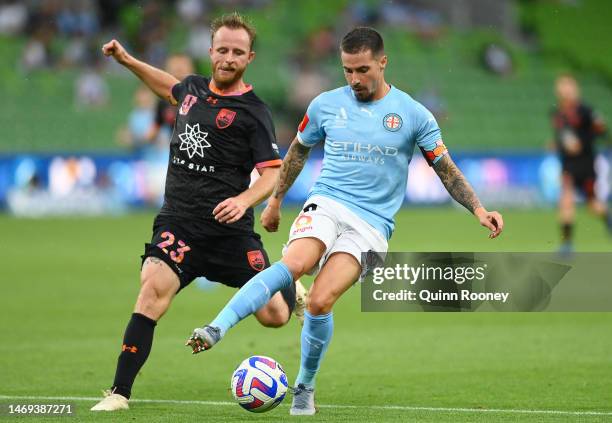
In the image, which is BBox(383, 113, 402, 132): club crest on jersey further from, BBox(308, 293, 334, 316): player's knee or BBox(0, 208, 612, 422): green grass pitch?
BBox(0, 208, 612, 422): green grass pitch

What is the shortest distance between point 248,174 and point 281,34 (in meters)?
26.1

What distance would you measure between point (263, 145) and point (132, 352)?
1487 mm

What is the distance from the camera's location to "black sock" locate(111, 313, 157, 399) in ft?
22.6

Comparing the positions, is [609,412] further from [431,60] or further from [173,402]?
[431,60]

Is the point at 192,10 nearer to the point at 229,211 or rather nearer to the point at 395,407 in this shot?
the point at 229,211

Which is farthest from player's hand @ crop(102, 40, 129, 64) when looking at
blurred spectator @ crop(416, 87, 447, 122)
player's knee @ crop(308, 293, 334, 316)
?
blurred spectator @ crop(416, 87, 447, 122)

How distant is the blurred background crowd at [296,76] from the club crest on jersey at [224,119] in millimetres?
17613

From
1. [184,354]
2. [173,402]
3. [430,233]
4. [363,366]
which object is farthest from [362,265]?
[430,233]

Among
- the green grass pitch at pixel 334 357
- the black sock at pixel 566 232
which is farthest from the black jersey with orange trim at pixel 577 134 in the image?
the green grass pitch at pixel 334 357

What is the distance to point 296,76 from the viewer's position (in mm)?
31281

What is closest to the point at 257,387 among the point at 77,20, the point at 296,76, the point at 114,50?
the point at 114,50

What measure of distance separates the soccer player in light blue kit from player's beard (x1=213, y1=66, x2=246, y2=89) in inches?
20.7

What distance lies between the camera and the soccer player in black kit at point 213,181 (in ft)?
23.2

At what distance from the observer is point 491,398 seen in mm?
7469
